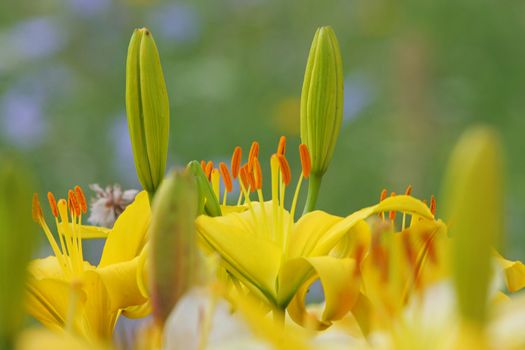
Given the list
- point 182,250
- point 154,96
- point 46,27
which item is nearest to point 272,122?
point 46,27

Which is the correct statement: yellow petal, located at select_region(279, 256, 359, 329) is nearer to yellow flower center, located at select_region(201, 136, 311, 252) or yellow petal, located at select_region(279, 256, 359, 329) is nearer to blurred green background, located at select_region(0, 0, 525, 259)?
yellow flower center, located at select_region(201, 136, 311, 252)

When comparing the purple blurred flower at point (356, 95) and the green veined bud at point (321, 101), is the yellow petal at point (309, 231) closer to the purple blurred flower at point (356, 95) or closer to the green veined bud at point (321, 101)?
the green veined bud at point (321, 101)

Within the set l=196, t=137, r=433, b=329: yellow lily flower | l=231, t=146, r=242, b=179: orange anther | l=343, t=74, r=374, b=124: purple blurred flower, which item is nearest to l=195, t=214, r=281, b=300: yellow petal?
l=196, t=137, r=433, b=329: yellow lily flower

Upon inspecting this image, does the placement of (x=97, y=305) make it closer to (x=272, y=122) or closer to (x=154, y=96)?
(x=154, y=96)

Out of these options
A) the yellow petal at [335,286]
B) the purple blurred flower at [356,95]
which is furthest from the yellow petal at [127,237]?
the purple blurred flower at [356,95]

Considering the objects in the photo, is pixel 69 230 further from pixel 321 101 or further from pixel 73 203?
pixel 321 101

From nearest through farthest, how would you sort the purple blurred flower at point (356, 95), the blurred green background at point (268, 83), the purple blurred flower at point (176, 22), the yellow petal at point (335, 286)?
1. the yellow petal at point (335, 286)
2. the blurred green background at point (268, 83)
3. the purple blurred flower at point (356, 95)
4. the purple blurred flower at point (176, 22)
